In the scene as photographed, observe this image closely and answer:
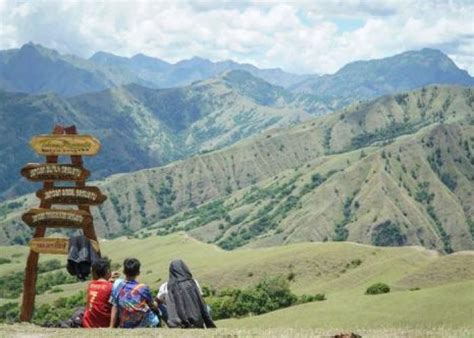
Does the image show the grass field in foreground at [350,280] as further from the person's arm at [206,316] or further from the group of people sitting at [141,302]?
the group of people sitting at [141,302]

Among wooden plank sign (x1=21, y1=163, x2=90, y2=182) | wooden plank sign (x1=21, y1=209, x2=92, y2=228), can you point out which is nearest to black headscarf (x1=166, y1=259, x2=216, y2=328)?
wooden plank sign (x1=21, y1=209, x2=92, y2=228)

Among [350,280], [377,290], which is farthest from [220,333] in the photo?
[350,280]

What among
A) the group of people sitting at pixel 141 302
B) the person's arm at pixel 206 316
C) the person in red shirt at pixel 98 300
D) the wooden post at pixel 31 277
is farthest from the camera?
the wooden post at pixel 31 277

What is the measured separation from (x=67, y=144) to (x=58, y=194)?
234 cm

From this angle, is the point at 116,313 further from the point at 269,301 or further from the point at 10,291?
the point at 10,291

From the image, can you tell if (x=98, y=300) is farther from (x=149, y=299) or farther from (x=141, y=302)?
(x=149, y=299)

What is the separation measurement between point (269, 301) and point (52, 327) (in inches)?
3160

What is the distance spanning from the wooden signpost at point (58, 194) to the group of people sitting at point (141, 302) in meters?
6.89

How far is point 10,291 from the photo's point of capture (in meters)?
184

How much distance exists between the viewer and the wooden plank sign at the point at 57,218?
1136 inches

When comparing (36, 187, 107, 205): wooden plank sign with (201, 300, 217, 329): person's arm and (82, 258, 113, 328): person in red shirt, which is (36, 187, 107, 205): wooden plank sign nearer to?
(82, 258, 113, 328): person in red shirt

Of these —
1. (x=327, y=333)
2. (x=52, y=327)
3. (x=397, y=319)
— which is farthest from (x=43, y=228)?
(x=397, y=319)

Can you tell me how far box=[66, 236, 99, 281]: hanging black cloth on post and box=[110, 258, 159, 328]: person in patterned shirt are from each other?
435 centimetres

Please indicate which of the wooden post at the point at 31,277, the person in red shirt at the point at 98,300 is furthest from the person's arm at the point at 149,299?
the wooden post at the point at 31,277
